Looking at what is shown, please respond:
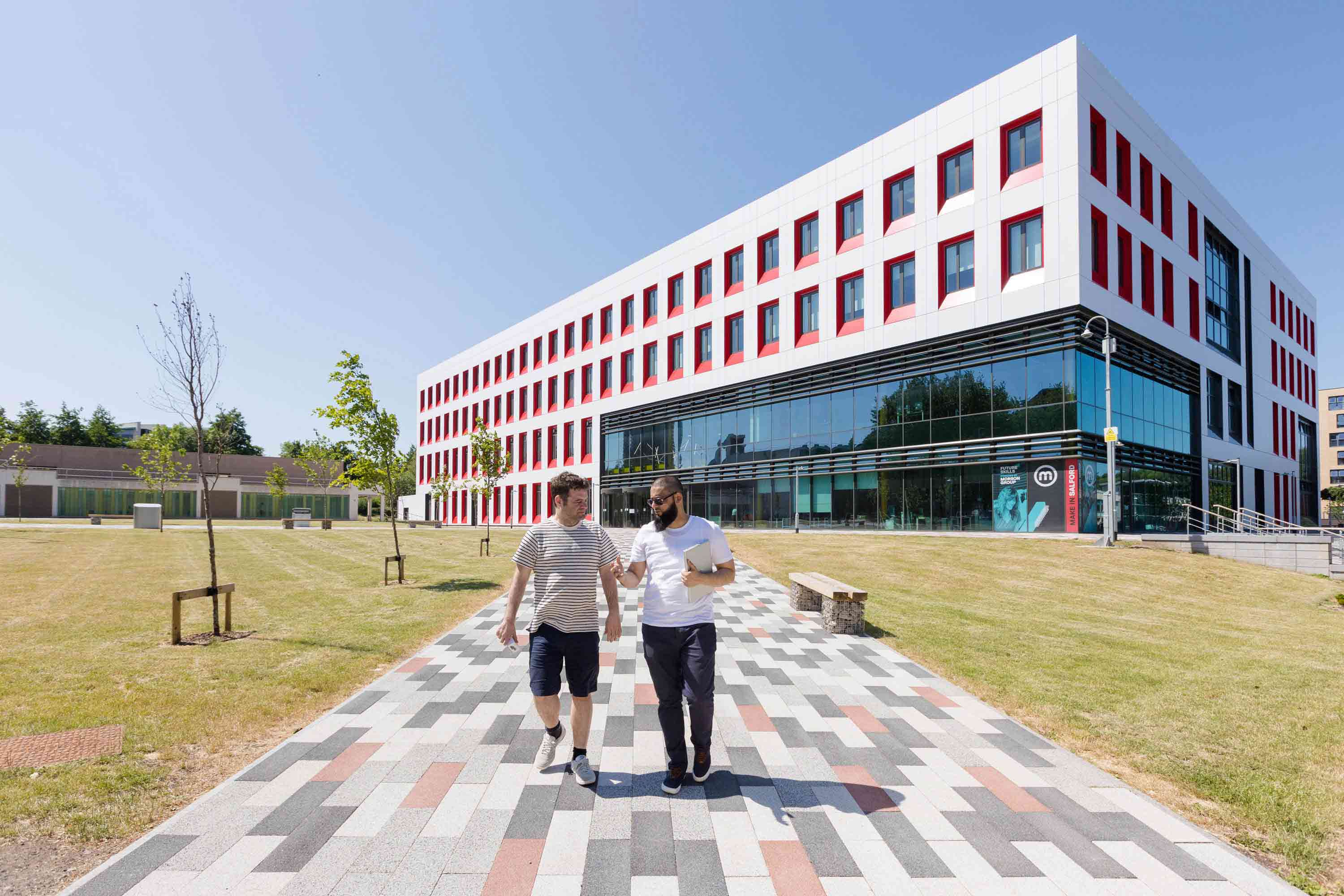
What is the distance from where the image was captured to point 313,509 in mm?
70625

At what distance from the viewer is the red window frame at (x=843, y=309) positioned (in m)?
27.8

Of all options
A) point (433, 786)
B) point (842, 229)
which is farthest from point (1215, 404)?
point (433, 786)

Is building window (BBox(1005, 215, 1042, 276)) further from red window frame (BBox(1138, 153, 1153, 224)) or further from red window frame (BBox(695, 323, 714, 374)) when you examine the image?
red window frame (BBox(695, 323, 714, 374))

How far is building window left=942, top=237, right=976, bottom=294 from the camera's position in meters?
24.3

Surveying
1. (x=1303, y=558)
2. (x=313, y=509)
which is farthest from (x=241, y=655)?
(x=313, y=509)

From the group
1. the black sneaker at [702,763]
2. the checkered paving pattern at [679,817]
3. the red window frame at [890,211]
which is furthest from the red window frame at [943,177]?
the black sneaker at [702,763]

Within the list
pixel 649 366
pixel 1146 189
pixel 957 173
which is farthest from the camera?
pixel 649 366

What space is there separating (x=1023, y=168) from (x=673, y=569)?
2512cm

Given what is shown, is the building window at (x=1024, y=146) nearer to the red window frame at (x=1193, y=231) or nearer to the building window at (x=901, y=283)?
the building window at (x=901, y=283)

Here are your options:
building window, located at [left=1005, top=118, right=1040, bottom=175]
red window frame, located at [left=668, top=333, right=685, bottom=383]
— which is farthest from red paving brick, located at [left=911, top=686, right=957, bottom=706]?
red window frame, located at [left=668, top=333, right=685, bottom=383]

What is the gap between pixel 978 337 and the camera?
2403cm

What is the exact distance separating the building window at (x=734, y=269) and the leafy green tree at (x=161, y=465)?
36.0 meters

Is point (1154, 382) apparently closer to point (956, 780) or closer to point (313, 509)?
point (956, 780)

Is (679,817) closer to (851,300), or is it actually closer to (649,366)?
(851,300)
